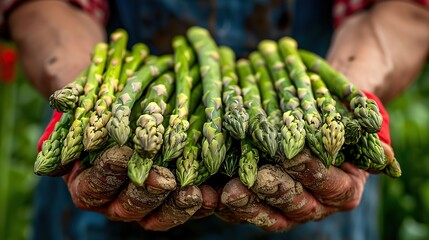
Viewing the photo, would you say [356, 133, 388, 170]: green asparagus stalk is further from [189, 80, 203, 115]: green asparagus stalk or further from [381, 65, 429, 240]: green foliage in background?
[381, 65, 429, 240]: green foliage in background

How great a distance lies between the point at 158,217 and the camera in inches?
70.9

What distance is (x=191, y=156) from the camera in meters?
1.73

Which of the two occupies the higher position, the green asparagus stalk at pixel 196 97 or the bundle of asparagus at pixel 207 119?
the bundle of asparagus at pixel 207 119

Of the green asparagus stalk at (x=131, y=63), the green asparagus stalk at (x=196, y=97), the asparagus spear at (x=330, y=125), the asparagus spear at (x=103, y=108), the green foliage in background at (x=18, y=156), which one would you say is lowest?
the green foliage in background at (x=18, y=156)

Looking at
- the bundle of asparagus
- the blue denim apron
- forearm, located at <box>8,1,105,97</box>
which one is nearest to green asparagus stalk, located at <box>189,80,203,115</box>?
the bundle of asparagus

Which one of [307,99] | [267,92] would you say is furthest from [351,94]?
[267,92]

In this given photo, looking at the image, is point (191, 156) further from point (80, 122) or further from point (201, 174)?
point (80, 122)

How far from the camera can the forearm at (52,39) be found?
216cm

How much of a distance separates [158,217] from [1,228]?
200 cm

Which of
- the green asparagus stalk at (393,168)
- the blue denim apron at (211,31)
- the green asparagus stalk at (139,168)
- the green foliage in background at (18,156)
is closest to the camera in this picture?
the green asparagus stalk at (139,168)

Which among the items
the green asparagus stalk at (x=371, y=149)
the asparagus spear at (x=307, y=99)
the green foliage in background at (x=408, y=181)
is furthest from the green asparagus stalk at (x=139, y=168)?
the green foliage in background at (x=408, y=181)

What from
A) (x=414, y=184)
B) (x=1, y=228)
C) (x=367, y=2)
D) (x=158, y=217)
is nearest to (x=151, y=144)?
(x=158, y=217)

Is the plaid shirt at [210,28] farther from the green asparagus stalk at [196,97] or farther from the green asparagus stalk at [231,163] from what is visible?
the green asparagus stalk at [231,163]

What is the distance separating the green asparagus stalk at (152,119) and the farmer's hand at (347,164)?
202mm
